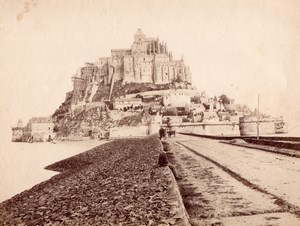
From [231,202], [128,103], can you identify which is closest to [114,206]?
[231,202]

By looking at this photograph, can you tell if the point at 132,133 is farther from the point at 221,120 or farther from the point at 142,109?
the point at 221,120

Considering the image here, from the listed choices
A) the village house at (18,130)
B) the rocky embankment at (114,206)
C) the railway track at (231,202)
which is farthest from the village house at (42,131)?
the railway track at (231,202)

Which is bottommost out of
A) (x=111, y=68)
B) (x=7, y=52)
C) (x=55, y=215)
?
(x=55, y=215)

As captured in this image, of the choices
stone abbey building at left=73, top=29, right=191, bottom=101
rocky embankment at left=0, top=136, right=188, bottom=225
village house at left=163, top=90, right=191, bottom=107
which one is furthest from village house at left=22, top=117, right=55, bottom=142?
rocky embankment at left=0, top=136, right=188, bottom=225

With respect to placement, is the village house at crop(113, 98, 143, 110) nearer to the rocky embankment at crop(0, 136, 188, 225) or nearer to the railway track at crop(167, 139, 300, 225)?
the rocky embankment at crop(0, 136, 188, 225)

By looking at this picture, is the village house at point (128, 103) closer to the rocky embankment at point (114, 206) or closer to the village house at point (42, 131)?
the village house at point (42, 131)

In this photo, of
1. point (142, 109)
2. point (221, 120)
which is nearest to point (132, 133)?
point (142, 109)

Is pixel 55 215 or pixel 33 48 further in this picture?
pixel 33 48

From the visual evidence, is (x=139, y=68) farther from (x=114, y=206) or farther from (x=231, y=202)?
(x=231, y=202)
